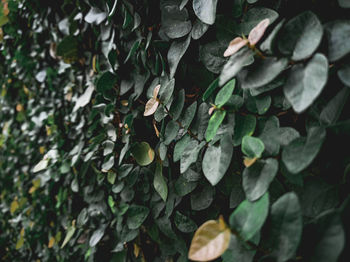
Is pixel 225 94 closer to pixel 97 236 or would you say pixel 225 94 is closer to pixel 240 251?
pixel 240 251

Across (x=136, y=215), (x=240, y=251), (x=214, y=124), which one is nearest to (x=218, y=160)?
(x=214, y=124)

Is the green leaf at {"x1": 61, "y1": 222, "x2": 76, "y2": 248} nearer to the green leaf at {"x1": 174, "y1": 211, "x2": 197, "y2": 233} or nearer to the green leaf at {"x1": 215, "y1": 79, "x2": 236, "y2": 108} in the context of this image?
the green leaf at {"x1": 174, "y1": 211, "x2": 197, "y2": 233}

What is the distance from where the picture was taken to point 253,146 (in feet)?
1.76

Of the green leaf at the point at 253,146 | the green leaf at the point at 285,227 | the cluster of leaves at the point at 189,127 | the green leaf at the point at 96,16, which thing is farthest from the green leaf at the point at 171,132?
the green leaf at the point at 96,16

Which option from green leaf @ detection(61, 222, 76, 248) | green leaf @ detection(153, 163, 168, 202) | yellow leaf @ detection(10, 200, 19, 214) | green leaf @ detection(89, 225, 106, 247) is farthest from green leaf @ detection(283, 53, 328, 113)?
yellow leaf @ detection(10, 200, 19, 214)

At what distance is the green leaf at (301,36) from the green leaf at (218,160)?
208mm

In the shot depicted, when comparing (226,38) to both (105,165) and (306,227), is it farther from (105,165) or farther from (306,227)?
(105,165)

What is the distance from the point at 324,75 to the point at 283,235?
0.25m

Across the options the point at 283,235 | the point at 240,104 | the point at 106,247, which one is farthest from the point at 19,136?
the point at 283,235

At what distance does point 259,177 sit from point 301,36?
0.82 feet

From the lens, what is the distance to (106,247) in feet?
3.64

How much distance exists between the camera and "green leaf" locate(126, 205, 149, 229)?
92cm

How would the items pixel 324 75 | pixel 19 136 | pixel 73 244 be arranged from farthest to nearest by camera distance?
pixel 19 136 → pixel 73 244 → pixel 324 75

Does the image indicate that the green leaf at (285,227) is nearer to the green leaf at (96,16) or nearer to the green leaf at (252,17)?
the green leaf at (252,17)
